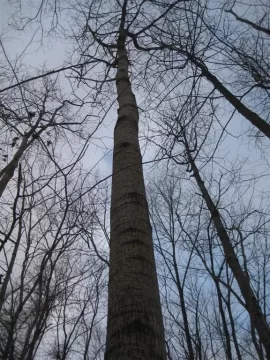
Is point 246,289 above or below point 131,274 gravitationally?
above

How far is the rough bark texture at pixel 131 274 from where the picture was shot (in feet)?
3.05

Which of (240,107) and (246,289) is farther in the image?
(246,289)

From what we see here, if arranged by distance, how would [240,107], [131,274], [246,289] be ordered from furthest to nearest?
1. [246,289]
2. [240,107]
3. [131,274]

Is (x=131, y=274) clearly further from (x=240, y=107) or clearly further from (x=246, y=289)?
(x=246, y=289)

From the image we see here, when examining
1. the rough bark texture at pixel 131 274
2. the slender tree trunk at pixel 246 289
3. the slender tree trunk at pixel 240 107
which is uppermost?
the slender tree trunk at pixel 240 107

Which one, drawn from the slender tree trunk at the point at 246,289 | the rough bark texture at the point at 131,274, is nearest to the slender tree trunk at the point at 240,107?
the slender tree trunk at the point at 246,289

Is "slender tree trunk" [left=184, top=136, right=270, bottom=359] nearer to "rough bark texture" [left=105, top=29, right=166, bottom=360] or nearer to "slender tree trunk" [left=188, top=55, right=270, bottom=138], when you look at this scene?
"slender tree trunk" [left=188, top=55, right=270, bottom=138]

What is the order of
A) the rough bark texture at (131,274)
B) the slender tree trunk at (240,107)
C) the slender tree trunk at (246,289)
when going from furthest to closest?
the slender tree trunk at (246,289) < the slender tree trunk at (240,107) < the rough bark texture at (131,274)

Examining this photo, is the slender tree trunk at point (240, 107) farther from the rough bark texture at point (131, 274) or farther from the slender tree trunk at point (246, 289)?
the rough bark texture at point (131, 274)

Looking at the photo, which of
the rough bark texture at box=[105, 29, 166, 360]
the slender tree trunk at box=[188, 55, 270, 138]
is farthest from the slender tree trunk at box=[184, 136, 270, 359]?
the rough bark texture at box=[105, 29, 166, 360]

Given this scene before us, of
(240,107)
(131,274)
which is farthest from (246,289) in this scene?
(131,274)

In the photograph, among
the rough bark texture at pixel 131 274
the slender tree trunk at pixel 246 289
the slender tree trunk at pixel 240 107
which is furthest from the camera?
the slender tree trunk at pixel 246 289

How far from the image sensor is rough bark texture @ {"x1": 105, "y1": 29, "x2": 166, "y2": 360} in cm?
93

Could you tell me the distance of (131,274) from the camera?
1.16 meters
